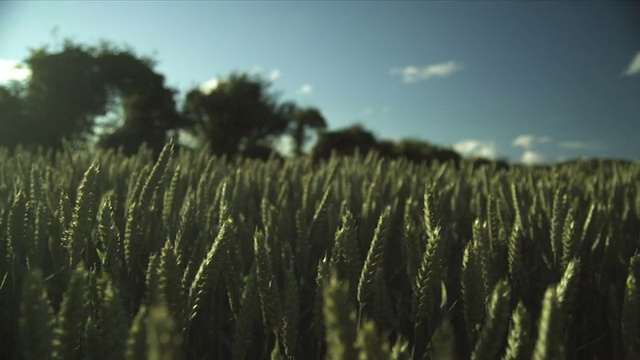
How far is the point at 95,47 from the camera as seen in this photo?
19.5 m

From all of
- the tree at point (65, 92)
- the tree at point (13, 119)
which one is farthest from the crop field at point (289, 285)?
the tree at point (65, 92)

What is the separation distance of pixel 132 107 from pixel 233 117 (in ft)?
11.4

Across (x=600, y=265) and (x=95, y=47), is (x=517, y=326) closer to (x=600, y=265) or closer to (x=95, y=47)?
(x=600, y=265)

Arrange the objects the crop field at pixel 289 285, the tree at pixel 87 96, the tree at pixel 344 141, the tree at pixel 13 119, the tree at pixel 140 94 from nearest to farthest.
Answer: the crop field at pixel 289 285 → the tree at pixel 344 141 → the tree at pixel 13 119 → the tree at pixel 87 96 → the tree at pixel 140 94

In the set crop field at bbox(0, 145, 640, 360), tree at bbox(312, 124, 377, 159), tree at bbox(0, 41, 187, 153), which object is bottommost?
crop field at bbox(0, 145, 640, 360)

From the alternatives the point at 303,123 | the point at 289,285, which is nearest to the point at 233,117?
the point at 303,123

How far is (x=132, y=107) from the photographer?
1731cm

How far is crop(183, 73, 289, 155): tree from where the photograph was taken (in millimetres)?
18531

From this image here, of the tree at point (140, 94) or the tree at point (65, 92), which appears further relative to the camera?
the tree at point (140, 94)

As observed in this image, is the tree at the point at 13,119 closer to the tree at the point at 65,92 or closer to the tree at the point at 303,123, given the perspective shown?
the tree at the point at 65,92

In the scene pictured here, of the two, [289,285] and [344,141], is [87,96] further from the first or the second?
[289,285]

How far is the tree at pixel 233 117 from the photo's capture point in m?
18.5

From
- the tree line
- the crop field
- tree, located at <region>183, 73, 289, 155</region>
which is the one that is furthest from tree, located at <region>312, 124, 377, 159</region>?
the crop field

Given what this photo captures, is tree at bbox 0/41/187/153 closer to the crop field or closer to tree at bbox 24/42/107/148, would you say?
tree at bbox 24/42/107/148
